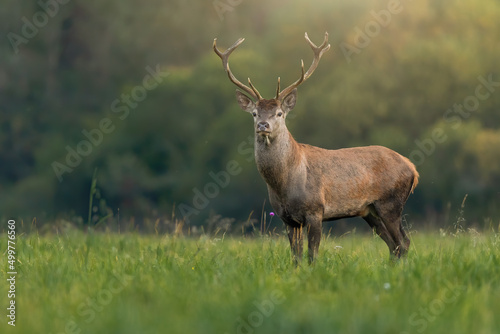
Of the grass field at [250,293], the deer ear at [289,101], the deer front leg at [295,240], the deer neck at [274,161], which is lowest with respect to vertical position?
the deer front leg at [295,240]

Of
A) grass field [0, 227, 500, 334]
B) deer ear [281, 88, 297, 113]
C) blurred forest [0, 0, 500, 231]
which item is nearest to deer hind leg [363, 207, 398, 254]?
grass field [0, 227, 500, 334]

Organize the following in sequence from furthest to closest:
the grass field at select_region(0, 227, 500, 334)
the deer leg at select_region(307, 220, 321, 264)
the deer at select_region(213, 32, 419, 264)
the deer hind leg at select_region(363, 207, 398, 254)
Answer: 1. the deer hind leg at select_region(363, 207, 398, 254)
2. the deer at select_region(213, 32, 419, 264)
3. the deer leg at select_region(307, 220, 321, 264)
4. the grass field at select_region(0, 227, 500, 334)

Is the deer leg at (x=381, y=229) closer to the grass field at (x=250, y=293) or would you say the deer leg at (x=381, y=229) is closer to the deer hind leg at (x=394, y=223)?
the deer hind leg at (x=394, y=223)

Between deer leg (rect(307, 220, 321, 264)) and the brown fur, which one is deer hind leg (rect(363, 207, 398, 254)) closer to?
the brown fur

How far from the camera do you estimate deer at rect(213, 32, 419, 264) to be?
258 inches

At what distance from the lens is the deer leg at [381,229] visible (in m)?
7.27

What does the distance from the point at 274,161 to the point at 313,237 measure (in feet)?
2.60

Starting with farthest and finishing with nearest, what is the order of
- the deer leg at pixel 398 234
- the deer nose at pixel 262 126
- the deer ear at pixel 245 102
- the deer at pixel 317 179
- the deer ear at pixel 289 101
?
the deer leg at pixel 398 234
the deer ear at pixel 245 102
the deer ear at pixel 289 101
the deer at pixel 317 179
the deer nose at pixel 262 126

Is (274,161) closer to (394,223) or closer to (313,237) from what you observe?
(313,237)

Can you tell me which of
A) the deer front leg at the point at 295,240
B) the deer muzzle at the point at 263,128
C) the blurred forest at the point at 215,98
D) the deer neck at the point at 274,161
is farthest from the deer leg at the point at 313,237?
the blurred forest at the point at 215,98

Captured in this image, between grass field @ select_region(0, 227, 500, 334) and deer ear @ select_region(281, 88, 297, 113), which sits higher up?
deer ear @ select_region(281, 88, 297, 113)

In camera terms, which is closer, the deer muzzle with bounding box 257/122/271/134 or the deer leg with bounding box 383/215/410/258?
the deer muzzle with bounding box 257/122/271/134

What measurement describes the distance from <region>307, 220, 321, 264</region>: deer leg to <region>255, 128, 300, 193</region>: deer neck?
45 centimetres

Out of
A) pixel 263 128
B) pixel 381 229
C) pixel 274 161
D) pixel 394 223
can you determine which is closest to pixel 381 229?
pixel 381 229
